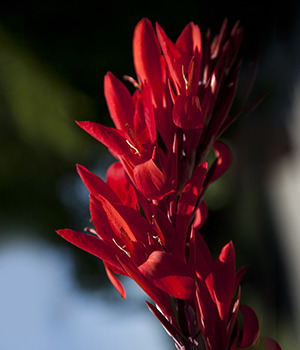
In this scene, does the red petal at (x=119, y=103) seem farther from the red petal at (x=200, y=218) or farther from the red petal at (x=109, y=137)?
the red petal at (x=200, y=218)

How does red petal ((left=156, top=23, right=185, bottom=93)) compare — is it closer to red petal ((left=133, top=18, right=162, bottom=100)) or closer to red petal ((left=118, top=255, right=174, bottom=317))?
red petal ((left=133, top=18, right=162, bottom=100))

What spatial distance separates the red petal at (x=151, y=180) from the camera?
12.8 inches

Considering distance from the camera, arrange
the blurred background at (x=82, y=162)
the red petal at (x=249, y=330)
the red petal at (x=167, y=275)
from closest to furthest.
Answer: the red petal at (x=167, y=275) → the red petal at (x=249, y=330) → the blurred background at (x=82, y=162)

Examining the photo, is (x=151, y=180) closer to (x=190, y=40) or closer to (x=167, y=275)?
(x=167, y=275)

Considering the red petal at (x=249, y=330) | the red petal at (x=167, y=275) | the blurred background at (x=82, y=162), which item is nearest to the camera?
the red petal at (x=167, y=275)

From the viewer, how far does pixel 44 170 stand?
82 centimetres

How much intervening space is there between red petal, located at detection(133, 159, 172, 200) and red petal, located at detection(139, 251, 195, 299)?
0.07 meters

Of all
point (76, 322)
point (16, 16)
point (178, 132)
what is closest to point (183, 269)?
point (178, 132)

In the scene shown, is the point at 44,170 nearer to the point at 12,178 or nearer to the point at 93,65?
the point at 12,178

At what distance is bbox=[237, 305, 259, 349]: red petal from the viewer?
40 cm

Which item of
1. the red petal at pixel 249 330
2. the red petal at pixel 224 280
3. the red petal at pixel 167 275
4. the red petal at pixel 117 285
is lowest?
the red petal at pixel 249 330

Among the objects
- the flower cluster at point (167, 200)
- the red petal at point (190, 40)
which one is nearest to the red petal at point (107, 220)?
the flower cluster at point (167, 200)

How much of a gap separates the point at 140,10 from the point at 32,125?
1.33 feet

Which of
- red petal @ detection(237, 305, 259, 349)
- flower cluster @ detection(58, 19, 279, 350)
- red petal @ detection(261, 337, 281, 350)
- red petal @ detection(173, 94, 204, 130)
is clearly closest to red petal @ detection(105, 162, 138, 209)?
flower cluster @ detection(58, 19, 279, 350)
